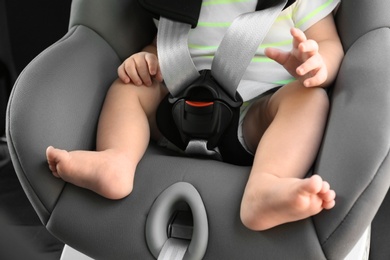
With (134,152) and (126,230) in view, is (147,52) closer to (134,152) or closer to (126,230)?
(134,152)

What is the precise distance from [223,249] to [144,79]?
1.09 feet

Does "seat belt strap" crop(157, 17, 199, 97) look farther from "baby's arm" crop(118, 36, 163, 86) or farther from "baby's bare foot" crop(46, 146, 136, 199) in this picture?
"baby's bare foot" crop(46, 146, 136, 199)

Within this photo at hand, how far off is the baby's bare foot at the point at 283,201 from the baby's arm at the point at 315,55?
0.16 m

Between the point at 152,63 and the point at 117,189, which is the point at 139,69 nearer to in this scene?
the point at 152,63

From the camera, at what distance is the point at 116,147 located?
0.94 meters

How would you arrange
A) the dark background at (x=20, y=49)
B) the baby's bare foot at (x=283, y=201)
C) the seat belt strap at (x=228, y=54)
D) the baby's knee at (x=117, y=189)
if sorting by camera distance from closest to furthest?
the baby's bare foot at (x=283, y=201) → the baby's knee at (x=117, y=189) → the seat belt strap at (x=228, y=54) → the dark background at (x=20, y=49)

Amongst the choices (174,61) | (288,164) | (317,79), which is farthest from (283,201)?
(174,61)

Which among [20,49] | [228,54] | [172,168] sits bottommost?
[20,49]

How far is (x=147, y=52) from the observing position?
3.60 ft

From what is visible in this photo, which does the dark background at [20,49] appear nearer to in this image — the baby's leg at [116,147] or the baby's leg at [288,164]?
the baby's leg at [116,147]

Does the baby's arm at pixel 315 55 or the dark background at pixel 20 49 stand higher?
the baby's arm at pixel 315 55

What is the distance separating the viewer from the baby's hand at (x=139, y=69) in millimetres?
1027

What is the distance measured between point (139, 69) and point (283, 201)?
37 centimetres

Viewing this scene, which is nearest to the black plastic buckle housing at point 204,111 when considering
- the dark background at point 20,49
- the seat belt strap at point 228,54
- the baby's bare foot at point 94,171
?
the seat belt strap at point 228,54
